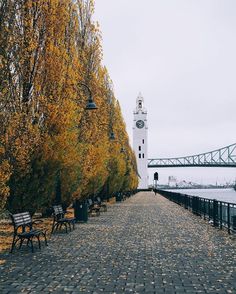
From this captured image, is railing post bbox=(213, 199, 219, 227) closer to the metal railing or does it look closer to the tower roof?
the metal railing

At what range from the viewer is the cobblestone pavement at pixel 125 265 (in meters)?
8.15

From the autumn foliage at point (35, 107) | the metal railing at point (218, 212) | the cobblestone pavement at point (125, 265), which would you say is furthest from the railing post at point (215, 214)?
the autumn foliage at point (35, 107)

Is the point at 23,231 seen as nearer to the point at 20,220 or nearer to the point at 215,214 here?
the point at 20,220

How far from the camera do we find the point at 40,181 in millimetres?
16906

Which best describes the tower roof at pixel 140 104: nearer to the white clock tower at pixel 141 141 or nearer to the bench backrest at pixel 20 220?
the white clock tower at pixel 141 141

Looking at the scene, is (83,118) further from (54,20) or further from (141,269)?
(141,269)

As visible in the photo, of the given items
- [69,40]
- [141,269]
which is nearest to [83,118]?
[69,40]

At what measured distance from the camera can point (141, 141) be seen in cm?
15450

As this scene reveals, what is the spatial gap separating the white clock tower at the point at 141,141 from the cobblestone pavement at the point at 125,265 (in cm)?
13323

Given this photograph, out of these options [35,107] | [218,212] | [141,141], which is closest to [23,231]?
[35,107]

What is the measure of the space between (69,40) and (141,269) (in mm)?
16615

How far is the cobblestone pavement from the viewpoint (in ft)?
26.7

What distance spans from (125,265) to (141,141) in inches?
5686

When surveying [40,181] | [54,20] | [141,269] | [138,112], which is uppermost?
[138,112]
